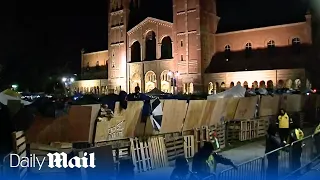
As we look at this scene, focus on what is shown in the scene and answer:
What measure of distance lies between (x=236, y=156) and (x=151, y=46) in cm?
5128

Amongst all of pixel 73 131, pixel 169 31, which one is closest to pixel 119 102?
pixel 73 131

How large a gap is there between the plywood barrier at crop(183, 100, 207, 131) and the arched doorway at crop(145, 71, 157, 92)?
44931mm

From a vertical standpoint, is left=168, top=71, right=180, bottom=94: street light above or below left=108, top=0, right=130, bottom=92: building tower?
below

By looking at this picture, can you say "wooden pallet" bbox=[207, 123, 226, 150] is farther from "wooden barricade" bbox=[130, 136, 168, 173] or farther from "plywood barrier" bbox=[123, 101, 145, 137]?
"plywood barrier" bbox=[123, 101, 145, 137]

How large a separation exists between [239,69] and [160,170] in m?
42.6

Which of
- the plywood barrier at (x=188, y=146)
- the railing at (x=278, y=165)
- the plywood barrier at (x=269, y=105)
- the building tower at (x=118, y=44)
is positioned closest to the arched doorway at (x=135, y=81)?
the building tower at (x=118, y=44)

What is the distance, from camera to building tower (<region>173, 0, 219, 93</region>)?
5556 cm

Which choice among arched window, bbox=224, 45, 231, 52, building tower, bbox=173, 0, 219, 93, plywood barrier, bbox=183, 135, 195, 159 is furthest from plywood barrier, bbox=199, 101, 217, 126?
arched window, bbox=224, 45, 231, 52

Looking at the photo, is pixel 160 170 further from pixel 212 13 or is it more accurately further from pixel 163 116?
pixel 212 13

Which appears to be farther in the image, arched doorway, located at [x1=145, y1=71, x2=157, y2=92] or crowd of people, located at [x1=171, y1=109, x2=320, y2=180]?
arched doorway, located at [x1=145, y1=71, x2=157, y2=92]

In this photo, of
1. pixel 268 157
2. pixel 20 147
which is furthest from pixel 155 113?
pixel 20 147

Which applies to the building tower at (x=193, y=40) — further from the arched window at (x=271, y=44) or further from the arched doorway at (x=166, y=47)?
the arched window at (x=271, y=44)

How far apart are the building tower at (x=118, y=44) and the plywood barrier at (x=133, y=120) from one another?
51.9 m

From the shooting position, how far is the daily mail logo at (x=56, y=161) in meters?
8.50
